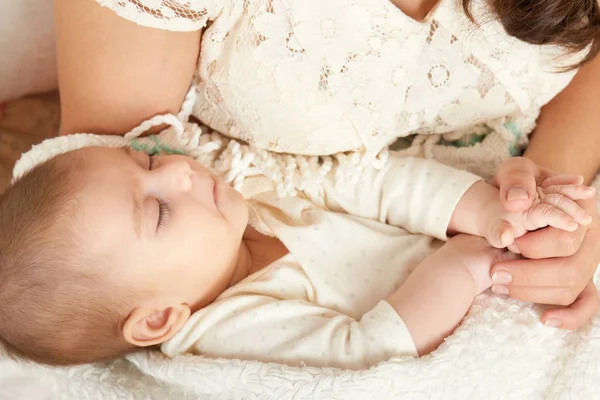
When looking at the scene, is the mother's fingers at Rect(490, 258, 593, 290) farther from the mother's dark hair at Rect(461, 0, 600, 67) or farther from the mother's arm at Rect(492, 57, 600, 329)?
the mother's dark hair at Rect(461, 0, 600, 67)

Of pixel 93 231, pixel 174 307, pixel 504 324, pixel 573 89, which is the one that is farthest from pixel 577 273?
pixel 93 231

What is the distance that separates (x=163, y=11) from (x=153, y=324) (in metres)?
0.49

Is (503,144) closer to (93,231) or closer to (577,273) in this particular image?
(577,273)

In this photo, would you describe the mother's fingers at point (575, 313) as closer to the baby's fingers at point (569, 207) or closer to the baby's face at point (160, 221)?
the baby's fingers at point (569, 207)

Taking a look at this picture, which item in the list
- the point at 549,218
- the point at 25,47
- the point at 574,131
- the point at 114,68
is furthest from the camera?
the point at 25,47

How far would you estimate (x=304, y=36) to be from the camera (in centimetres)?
97

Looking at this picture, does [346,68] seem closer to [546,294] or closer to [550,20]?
[550,20]

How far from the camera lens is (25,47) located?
1281mm

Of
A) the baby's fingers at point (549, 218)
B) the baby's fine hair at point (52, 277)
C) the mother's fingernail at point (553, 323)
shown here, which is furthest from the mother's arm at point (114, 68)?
the mother's fingernail at point (553, 323)

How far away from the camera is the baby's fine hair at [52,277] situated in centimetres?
95

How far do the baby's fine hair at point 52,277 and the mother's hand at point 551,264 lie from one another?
0.61 m

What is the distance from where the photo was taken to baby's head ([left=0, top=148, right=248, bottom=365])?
37.4 inches

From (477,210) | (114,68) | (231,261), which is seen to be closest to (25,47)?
(114,68)

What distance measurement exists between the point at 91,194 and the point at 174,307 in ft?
0.76
